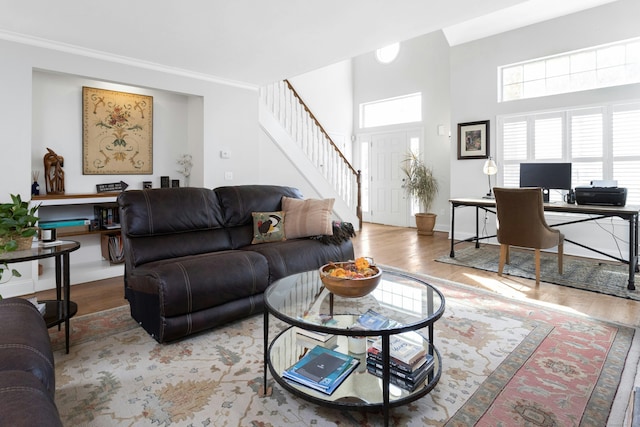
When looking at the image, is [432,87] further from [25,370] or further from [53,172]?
[25,370]

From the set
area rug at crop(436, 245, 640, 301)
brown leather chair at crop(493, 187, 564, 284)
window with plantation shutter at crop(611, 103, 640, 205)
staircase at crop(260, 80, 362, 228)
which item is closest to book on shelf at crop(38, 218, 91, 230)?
staircase at crop(260, 80, 362, 228)

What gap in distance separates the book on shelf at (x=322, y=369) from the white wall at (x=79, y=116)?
304 centimetres

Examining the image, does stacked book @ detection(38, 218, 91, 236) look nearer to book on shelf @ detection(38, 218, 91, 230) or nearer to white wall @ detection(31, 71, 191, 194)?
book on shelf @ detection(38, 218, 91, 230)

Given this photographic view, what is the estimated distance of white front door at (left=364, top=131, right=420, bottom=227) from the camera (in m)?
7.23

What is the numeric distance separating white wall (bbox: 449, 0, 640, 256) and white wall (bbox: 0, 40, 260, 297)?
10.6 feet

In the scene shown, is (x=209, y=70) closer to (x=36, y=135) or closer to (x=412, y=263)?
(x=36, y=135)

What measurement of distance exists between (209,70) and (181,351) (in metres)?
3.41

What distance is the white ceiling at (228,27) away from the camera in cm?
277

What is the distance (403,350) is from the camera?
1.70m

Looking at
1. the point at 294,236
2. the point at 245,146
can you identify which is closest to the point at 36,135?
the point at 245,146

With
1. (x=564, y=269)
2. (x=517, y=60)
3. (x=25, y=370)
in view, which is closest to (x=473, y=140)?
(x=517, y=60)

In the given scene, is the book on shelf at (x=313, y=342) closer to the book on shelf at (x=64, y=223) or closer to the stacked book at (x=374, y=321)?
the stacked book at (x=374, y=321)

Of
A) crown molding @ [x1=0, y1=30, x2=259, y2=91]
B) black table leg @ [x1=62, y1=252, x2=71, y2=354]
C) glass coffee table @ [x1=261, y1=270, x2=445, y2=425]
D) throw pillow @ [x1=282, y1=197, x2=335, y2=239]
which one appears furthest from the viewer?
throw pillow @ [x1=282, y1=197, x2=335, y2=239]

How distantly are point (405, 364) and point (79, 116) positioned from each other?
4122 millimetres
